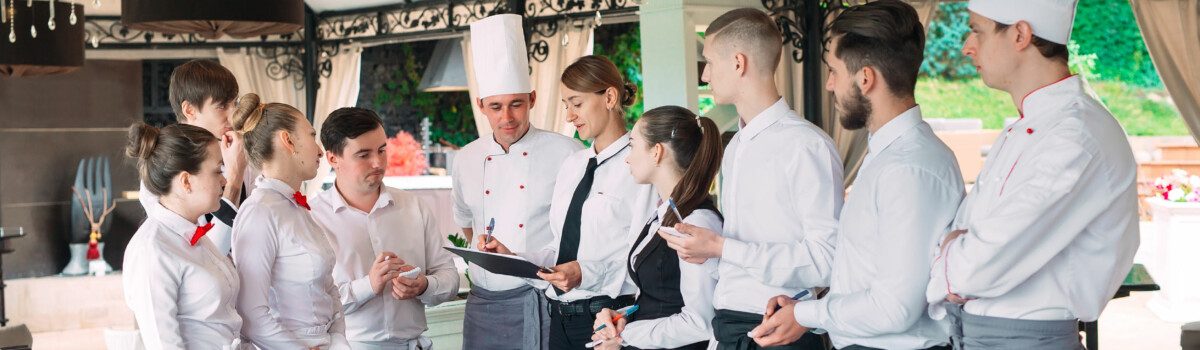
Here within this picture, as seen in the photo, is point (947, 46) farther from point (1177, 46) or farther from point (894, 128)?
point (894, 128)

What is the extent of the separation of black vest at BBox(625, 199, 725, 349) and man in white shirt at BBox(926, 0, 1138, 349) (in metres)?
0.81

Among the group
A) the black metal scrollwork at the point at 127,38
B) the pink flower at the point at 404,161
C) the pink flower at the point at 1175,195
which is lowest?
the pink flower at the point at 1175,195

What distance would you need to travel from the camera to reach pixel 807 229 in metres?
2.01

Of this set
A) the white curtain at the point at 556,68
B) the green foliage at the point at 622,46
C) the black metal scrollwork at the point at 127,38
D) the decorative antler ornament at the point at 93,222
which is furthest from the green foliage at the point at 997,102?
the decorative antler ornament at the point at 93,222

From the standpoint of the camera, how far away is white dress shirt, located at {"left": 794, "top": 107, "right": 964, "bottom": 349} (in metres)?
1.74

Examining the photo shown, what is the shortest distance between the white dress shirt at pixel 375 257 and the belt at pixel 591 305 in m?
0.35

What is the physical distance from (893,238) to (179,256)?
4.66ft

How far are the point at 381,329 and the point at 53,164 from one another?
654 cm

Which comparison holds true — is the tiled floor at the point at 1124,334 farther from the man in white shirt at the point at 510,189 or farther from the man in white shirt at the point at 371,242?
the man in white shirt at the point at 371,242

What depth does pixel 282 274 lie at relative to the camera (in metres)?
2.33

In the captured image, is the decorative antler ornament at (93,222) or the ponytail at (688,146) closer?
the ponytail at (688,146)

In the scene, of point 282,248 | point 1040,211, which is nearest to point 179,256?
point 282,248

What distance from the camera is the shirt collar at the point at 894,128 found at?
185 centimetres

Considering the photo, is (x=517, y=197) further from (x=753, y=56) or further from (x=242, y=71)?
(x=242, y=71)
